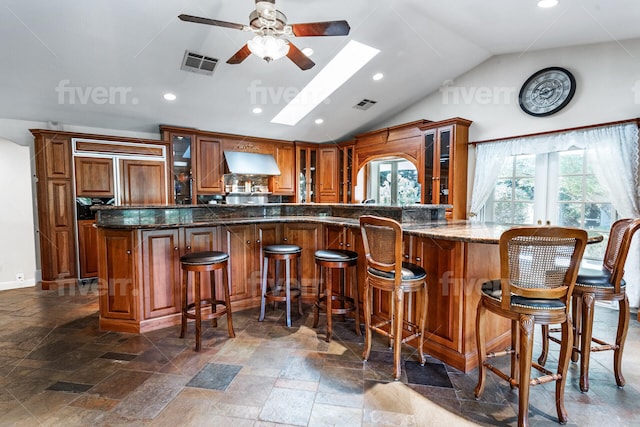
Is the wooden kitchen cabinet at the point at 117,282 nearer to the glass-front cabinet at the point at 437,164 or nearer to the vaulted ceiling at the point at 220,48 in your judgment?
the vaulted ceiling at the point at 220,48

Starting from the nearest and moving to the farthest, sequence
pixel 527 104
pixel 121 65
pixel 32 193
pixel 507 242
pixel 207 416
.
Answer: pixel 507 242, pixel 207 416, pixel 121 65, pixel 527 104, pixel 32 193

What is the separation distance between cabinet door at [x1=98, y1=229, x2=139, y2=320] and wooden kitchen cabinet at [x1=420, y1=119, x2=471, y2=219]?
13.5 feet

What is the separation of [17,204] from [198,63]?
3317mm

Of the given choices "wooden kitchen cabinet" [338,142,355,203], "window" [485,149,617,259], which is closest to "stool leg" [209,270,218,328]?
"window" [485,149,617,259]

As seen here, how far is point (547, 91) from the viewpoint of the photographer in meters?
3.91

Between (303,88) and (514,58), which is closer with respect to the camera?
(514,58)

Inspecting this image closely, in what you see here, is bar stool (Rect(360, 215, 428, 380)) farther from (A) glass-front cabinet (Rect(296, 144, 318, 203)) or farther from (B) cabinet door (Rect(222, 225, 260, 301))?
(A) glass-front cabinet (Rect(296, 144, 318, 203))

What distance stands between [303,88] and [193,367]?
388 cm

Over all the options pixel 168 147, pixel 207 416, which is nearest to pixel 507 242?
pixel 207 416

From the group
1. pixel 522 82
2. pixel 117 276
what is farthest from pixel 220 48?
pixel 522 82

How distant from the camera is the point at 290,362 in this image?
2.28 metres

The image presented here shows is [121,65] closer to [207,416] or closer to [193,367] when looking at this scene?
[193,367]

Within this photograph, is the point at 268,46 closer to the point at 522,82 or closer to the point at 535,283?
the point at 535,283

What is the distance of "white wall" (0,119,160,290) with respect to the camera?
4.26 metres
